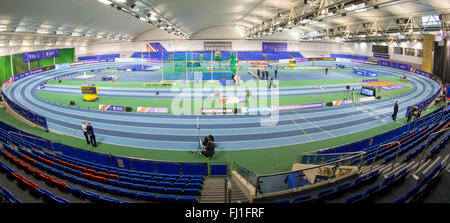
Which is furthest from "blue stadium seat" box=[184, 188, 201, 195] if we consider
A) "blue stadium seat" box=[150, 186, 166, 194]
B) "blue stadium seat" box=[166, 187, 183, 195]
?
"blue stadium seat" box=[150, 186, 166, 194]

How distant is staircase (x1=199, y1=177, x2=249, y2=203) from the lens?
6.45 metres

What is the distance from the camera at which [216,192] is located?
23.0 feet

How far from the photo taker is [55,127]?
14.5m

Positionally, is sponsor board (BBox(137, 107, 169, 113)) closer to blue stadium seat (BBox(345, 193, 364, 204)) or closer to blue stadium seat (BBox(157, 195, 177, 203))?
blue stadium seat (BBox(157, 195, 177, 203))

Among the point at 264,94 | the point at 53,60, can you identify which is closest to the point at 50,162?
the point at 264,94

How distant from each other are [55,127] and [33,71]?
1111 inches

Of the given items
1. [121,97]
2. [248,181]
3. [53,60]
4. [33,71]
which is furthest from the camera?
[53,60]

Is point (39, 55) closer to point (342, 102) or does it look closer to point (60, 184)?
point (60, 184)

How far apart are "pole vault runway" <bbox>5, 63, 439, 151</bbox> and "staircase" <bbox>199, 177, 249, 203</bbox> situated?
3.75 m

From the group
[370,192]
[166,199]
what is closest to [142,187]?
[166,199]

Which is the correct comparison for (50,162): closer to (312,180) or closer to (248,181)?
(248,181)

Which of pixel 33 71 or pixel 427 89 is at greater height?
pixel 33 71

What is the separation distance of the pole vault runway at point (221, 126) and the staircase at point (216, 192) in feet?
12.3
